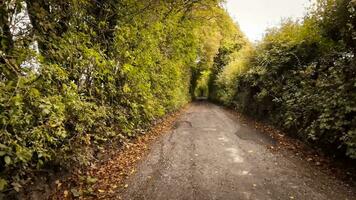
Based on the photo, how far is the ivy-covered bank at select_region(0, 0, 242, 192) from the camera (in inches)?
150

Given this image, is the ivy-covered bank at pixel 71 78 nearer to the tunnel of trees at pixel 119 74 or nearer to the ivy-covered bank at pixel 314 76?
the tunnel of trees at pixel 119 74

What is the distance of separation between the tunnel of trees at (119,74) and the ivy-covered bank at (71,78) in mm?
20

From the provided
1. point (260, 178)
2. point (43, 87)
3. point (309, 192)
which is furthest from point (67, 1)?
point (309, 192)

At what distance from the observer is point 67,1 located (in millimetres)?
5742

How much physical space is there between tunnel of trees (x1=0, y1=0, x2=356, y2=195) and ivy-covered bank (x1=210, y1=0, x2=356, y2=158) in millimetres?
35

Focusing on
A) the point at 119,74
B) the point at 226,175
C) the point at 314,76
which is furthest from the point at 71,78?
the point at 314,76

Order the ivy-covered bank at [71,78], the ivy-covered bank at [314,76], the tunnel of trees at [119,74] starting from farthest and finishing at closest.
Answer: the ivy-covered bank at [314,76] → the tunnel of trees at [119,74] → the ivy-covered bank at [71,78]

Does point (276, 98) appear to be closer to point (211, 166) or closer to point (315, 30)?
point (315, 30)

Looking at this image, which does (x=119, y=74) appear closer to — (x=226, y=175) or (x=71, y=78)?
(x=71, y=78)

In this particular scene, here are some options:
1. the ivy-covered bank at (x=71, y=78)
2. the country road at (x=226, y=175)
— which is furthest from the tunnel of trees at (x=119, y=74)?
the country road at (x=226, y=175)

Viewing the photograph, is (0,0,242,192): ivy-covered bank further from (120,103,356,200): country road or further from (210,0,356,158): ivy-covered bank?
(210,0,356,158): ivy-covered bank

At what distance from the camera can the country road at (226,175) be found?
492 cm

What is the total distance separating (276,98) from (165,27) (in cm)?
534

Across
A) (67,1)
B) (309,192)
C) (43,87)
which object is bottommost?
(309,192)
